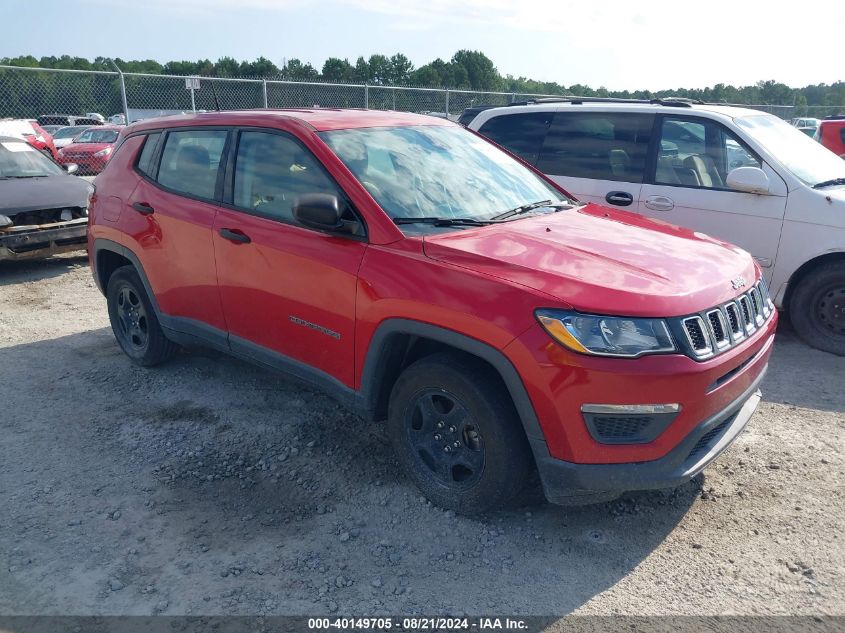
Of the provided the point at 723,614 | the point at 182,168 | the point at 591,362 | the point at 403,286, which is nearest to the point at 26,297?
the point at 182,168

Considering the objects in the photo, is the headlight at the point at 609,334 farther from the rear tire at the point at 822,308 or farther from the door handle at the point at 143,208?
the rear tire at the point at 822,308

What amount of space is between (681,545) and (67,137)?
27.1 m

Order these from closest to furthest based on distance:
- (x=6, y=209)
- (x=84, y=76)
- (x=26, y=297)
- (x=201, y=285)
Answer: (x=201, y=285) < (x=26, y=297) < (x=6, y=209) < (x=84, y=76)

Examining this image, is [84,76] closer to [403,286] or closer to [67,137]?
[67,137]

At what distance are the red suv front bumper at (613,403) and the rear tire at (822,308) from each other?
3.08m

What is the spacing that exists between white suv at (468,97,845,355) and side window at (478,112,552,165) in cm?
1

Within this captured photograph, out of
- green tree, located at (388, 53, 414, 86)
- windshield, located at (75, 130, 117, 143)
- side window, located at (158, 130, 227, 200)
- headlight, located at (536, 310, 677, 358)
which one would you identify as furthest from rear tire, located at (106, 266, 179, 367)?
green tree, located at (388, 53, 414, 86)

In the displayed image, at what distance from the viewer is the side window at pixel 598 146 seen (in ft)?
19.9

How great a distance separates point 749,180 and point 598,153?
1.41 m

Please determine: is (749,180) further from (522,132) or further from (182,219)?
(182,219)

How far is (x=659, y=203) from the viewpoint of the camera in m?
5.87

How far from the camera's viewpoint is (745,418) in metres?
3.20

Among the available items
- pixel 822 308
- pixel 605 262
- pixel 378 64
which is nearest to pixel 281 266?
pixel 605 262

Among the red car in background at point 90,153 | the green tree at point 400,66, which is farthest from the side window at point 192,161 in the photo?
the green tree at point 400,66
